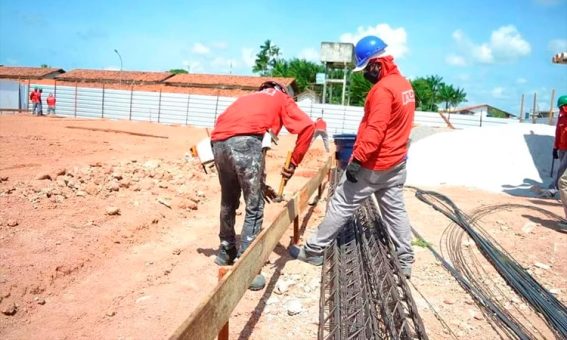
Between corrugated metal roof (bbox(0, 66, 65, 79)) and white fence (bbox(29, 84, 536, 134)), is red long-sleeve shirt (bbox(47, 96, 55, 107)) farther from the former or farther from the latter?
corrugated metal roof (bbox(0, 66, 65, 79))

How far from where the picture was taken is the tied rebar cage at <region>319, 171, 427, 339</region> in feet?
8.90

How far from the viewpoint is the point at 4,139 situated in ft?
35.8

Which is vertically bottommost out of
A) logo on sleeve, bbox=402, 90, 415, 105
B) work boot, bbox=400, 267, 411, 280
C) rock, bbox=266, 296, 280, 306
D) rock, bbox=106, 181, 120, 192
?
rock, bbox=266, 296, 280, 306

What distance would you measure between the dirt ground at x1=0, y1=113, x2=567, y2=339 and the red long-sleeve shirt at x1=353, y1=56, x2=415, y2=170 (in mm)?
1139

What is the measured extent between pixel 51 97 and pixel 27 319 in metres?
26.0

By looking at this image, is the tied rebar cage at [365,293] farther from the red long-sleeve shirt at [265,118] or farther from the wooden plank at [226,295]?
the red long-sleeve shirt at [265,118]

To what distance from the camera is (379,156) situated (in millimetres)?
3660

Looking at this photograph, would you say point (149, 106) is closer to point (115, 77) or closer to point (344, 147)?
point (115, 77)

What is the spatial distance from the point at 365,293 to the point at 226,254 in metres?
1.41

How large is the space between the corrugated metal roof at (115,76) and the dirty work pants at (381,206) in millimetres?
34596

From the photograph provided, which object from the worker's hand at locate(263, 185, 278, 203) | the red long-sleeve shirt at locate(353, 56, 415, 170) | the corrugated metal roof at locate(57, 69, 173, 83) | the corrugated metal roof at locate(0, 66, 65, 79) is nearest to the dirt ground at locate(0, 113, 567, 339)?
the worker's hand at locate(263, 185, 278, 203)

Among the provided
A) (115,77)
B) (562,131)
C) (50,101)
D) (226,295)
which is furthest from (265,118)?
(115,77)

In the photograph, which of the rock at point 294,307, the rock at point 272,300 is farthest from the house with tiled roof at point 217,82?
the rock at point 294,307

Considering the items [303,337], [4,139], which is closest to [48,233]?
[303,337]
